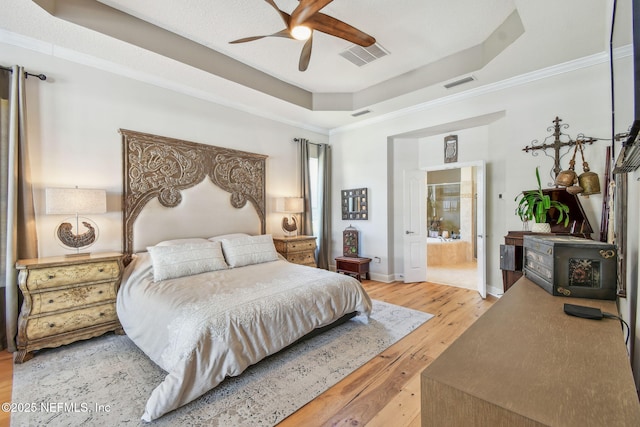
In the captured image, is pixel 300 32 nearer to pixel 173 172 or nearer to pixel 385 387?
pixel 173 172

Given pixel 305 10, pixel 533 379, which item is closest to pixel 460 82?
pixel 305 10

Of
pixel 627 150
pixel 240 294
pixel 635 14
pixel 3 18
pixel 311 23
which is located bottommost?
pixel 240 294

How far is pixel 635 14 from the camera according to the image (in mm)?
721

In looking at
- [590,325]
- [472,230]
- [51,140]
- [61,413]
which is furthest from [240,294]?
[472,230]

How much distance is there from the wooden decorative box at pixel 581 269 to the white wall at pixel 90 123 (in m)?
3.96

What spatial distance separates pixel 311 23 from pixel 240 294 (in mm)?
2288

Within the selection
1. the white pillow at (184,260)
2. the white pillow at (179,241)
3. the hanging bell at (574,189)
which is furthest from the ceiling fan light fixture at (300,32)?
the hanging bell at (574,189)

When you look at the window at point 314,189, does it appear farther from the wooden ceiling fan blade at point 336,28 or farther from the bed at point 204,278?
the wooden ceiling fan blade at point 336,28

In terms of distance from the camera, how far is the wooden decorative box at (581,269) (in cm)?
123

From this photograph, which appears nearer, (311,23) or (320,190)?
(311,23)

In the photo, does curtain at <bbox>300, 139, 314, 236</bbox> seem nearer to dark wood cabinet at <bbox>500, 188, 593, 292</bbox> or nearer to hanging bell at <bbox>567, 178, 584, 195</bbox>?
dark wood cabinet at <bbox>500, 188, 593, 292</bbox>

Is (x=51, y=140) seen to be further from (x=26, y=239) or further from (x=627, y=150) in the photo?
(x=627, y=150)

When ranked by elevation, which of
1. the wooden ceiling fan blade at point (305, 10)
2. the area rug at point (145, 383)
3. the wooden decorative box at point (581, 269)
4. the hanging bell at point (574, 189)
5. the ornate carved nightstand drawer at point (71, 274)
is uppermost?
the wooden ceiling fan blade at point (305, 10)

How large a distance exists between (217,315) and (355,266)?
325 centimetres
